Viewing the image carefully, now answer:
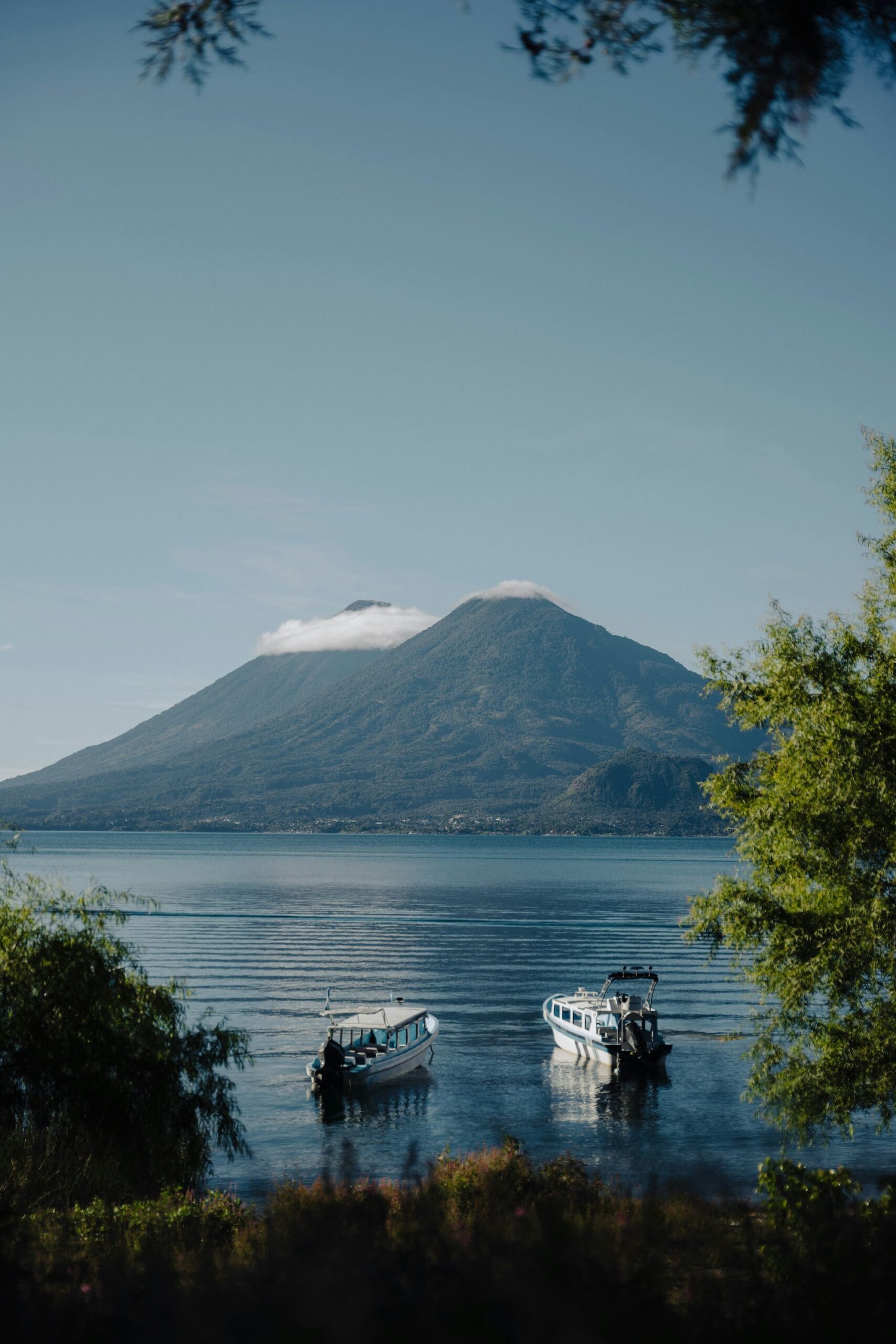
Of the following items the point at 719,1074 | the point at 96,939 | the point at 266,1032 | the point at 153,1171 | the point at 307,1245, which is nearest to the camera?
the point at 307,1245

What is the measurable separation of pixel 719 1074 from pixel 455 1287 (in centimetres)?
5009

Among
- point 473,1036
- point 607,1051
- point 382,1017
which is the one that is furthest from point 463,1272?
point 473,1036

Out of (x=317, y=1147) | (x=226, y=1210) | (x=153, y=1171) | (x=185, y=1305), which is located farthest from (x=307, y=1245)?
(x=317, y=1147)

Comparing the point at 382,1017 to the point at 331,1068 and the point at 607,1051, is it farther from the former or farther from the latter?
the point at 607,1051

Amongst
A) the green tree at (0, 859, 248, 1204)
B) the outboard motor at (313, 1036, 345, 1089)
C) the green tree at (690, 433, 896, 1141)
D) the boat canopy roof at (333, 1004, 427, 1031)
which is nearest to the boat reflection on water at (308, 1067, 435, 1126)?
the outboard motor at (313, 1036, 345, 1089)

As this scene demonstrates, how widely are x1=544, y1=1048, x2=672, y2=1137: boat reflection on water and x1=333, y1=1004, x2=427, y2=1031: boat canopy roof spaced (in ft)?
27.1

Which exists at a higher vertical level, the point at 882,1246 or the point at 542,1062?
the point at 882,1246

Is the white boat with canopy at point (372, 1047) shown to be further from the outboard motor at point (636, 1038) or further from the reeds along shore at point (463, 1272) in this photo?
the reeds along shore at point (463, 1272)

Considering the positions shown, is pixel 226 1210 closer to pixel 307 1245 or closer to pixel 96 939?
pixel 307 1245

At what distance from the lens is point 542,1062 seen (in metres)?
60.0

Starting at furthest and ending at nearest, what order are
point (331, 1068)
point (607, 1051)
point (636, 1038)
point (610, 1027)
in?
point (610, 1027)
point (607, 1051)
point (636, 1038)
point (331, 1068)

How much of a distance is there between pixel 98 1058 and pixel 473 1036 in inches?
1704

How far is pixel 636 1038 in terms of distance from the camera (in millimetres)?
57938

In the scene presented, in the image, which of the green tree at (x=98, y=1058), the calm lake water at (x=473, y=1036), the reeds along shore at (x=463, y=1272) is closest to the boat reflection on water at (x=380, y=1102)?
the calm lake water at (x=473, y=1036)
